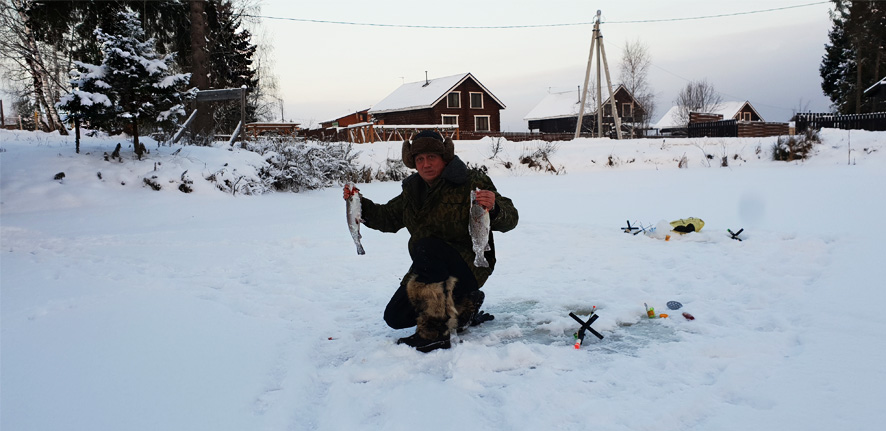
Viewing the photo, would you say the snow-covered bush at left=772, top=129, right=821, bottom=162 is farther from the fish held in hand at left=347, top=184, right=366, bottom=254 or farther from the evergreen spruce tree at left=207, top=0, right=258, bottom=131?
the evergreen spruce tree at left=207, top=0, right=258, bottom=131

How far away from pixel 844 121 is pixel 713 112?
128 ft

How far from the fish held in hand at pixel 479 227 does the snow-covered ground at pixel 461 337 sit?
613 millimetres

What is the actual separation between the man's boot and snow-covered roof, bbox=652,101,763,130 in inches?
2431

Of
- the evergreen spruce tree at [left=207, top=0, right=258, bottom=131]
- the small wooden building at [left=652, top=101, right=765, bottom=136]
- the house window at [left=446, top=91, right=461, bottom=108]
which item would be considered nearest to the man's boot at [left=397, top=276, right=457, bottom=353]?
the evergreen spruce tree at [left=207, top=0, right=258, bottom=131]

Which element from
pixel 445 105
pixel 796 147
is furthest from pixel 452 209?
pixel 445 105

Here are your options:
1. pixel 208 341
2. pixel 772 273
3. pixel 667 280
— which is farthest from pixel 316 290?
pixel 772 273

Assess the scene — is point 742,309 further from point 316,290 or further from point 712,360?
point 316,290

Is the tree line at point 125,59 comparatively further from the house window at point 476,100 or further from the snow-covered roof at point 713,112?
the snow-covered roof at point 713,112

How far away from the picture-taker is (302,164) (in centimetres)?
1319

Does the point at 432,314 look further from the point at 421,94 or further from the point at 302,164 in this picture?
the point at 421,94

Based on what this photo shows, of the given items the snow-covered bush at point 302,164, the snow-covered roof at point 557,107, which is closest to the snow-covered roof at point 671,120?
the snow-covered roof at point 557,107

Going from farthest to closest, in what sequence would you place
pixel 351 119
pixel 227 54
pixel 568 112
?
pixel 351 119
pixel 568 112
pixel 227 54

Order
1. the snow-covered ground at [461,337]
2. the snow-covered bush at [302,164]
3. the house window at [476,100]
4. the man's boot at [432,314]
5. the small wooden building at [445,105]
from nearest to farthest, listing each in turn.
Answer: the snow-covered ground at [461,337] → the man's boot at [432,314] → the snow-covered bush at [302,164] → the small wooden building at [445,105] → the house window at [476,100]

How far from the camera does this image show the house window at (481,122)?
144 ft
